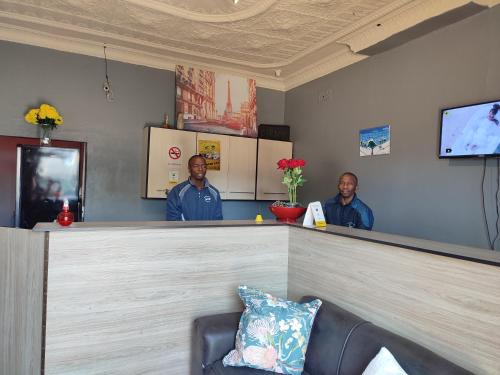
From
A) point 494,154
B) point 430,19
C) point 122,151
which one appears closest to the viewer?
point 494,154

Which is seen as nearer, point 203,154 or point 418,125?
point 418,125

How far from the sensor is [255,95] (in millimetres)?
4734

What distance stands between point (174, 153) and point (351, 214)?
2.19 meters

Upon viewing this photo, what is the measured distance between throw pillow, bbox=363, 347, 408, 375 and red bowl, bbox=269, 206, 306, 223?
3.83 ft

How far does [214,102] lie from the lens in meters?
4.41

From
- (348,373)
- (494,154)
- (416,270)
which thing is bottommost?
(348,373)

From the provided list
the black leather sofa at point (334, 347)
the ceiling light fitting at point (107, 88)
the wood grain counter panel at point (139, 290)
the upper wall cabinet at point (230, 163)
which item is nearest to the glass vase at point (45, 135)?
the ceiling light fitting at point (107, 88)

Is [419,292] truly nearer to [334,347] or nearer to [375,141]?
[334,347]

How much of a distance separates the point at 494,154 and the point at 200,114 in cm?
313

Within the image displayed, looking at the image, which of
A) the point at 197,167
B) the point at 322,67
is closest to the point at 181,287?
the point at 197,167

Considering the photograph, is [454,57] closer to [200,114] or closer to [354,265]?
[354,265]

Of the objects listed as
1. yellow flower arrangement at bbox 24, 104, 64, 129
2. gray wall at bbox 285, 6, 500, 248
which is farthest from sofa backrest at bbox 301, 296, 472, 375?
yellow flower arrangement at bbox 24, 104, 64, 129

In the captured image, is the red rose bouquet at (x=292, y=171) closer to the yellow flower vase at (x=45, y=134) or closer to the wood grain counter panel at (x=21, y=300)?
the wood grain counter panel at (x=21, y=300)

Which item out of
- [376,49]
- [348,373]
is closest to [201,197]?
[348,373]
